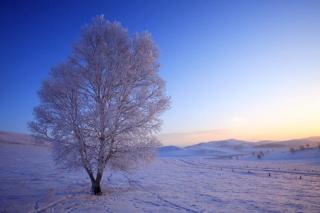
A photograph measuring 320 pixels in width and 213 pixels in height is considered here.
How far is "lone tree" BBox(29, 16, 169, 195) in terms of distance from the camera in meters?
13.9

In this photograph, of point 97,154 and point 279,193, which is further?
point 279,193

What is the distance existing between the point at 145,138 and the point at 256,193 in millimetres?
7806

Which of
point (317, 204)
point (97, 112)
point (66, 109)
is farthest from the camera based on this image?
point (66, 109)

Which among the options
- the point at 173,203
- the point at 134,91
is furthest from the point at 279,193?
the point at 134,91

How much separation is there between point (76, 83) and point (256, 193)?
42.1ft

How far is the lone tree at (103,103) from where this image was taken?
45.6 ft

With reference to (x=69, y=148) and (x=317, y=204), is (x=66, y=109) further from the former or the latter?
(x=317, y=204)

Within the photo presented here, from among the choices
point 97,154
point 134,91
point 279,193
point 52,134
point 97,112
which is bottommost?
point 279,193

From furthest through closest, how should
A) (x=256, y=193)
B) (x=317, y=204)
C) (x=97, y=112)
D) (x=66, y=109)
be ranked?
1. (x=256, y=193)
2. (x=66, y=109)
3. (x=97, y=112)
4. (x=317, y=204)

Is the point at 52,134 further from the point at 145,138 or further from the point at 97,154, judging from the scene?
the point at 145,138

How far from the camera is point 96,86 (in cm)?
1496

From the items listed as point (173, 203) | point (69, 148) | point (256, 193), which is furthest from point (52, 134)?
point (256, 193)

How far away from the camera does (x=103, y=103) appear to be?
14.6 meters

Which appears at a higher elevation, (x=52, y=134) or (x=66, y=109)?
(x=66, y=109)
